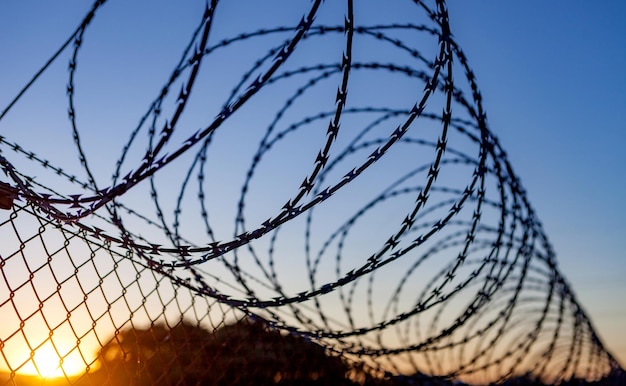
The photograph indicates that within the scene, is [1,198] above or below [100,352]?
above

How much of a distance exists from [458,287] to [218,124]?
229cm

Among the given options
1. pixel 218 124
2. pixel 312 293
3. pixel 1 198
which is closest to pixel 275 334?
pixel 312 293

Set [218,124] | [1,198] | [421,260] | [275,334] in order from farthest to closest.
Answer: [421,260]
[275,334]
[1,198]
[218,124]

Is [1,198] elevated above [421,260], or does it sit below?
below

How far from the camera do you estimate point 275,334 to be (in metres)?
4.50

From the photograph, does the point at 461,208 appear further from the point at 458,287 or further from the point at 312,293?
the point at 312,293

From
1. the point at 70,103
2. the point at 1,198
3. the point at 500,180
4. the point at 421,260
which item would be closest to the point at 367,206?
the point at 421,260

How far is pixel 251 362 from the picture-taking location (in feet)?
15.5

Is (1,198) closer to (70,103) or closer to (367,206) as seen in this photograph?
(70,103)

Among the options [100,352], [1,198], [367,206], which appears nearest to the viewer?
[1,198]

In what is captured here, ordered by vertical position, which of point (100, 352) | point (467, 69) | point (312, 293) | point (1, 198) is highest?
point (467, 69)

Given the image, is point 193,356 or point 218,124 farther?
point 193,356

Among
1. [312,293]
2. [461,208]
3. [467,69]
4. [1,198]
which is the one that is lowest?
[312,293]

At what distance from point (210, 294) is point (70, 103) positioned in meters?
1.29
